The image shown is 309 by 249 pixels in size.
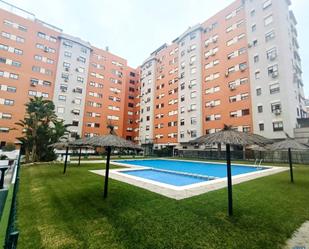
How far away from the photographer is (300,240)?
3943 millimetres

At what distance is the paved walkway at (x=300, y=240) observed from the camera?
3.72m

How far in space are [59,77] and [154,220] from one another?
44.0m

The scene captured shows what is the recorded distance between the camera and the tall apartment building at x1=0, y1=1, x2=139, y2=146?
3491 centimetres

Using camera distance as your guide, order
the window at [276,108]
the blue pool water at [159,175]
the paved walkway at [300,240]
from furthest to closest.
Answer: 1. the window at [276,108]
2. the blue pool water at [159,175]
3. the paved walkway at [300,240]

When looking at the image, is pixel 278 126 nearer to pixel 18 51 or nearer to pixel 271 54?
pixel 271 54

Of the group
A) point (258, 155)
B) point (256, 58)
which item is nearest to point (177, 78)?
point (256, 58)

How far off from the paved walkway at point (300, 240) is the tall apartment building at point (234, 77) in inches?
951

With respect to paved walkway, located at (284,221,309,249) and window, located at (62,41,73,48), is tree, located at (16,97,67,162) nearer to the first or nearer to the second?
paved walkway, located at (284,221,309,249)

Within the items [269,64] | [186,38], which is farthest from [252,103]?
[186,38]

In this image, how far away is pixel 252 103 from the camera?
1118 inches

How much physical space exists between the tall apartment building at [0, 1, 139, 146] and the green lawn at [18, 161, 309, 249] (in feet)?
114

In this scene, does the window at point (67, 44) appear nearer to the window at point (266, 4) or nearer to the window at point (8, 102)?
the window at point (8, 102)

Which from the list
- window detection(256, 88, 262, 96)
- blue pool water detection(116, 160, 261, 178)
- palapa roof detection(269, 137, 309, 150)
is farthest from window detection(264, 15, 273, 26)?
palapa roof detection(269, 137, 309, 150)

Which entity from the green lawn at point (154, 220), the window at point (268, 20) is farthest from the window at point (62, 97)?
the window at point (268, 20)
